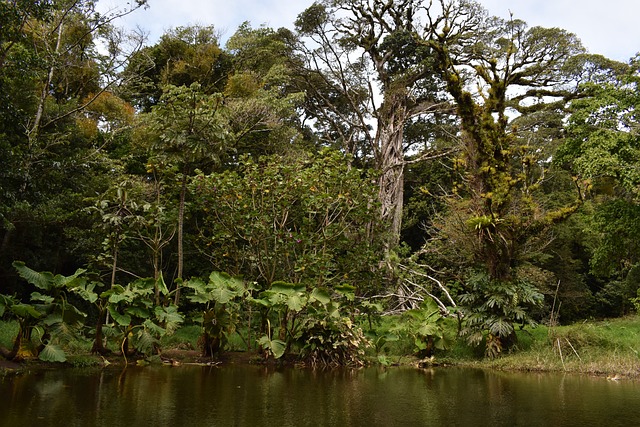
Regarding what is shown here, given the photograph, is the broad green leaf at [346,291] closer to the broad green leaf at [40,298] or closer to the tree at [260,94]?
the broad green leaf at [40,298]

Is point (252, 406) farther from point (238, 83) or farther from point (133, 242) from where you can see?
point (238, 83)

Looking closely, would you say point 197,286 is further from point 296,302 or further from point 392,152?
point 392,152

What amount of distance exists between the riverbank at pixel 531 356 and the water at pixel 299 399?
2.47 ft

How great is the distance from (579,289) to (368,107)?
1226cm

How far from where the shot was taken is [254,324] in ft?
37.4

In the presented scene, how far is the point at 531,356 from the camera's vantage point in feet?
32.1

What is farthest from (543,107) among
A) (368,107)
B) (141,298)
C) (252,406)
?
(252,406)

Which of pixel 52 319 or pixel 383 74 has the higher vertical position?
pixel 383 74

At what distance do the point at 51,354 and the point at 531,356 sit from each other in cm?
800

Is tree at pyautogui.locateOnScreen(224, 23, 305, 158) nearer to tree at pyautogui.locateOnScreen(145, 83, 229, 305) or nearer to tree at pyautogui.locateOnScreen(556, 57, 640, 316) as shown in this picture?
tree at pyautogui.locateOnScreen(145, 83, 229, 305)

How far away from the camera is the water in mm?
4461

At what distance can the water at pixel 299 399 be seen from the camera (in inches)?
176

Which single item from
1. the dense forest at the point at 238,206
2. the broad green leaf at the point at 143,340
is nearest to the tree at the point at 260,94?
the dense forest at the point at 238,206

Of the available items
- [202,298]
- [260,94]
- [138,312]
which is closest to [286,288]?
[202,298]
